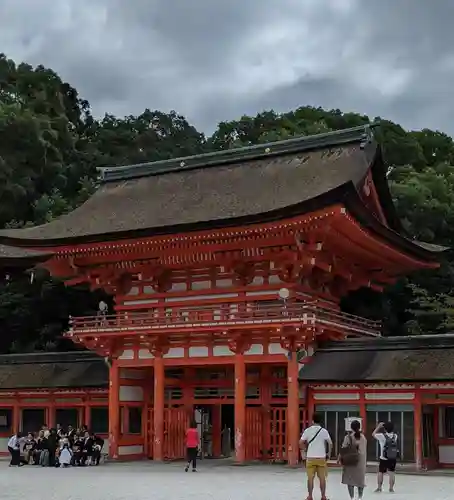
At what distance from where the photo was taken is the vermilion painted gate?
2619 centimetres

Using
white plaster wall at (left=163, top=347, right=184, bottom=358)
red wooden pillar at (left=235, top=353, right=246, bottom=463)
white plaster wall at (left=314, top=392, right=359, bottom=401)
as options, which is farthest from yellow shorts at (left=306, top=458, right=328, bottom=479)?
white plaster wall at (left=163, top=347, right=184, bottom=358)

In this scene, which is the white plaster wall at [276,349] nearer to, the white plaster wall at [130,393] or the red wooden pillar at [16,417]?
the white plaster wall at [130,393]

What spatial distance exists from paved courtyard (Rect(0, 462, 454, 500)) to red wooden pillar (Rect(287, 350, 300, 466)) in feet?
2.05

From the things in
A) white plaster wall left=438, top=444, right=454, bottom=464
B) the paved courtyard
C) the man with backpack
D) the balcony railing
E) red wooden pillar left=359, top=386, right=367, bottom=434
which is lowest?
the paved courtyard

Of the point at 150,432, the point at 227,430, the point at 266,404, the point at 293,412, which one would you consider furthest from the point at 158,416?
the point at 293,412

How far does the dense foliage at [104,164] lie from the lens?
1453 inches

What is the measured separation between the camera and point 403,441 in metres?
22.8

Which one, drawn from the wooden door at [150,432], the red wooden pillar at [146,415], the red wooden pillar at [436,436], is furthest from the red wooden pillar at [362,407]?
Result: the red wooden pillar at [146,415]

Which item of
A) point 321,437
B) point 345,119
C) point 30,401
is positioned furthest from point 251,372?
point 345,119

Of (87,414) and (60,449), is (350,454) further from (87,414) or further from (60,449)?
(87,414)

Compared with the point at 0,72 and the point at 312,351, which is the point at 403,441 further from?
the point at 0,72

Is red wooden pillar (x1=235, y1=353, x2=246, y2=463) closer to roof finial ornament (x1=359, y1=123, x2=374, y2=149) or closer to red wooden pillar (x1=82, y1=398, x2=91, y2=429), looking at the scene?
red wooden pillar (x1=82, y1=398, x2=91, y2=429)

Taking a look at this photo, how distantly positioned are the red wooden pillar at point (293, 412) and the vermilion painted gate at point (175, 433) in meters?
4.03

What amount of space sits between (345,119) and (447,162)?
770 centimetres
